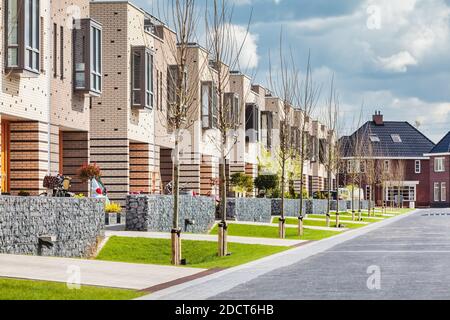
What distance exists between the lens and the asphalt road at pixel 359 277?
13.3m

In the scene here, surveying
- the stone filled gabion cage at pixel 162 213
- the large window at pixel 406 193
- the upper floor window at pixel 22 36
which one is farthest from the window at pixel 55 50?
the large window at pixel 406 193

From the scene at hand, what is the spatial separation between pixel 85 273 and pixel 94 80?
780 inches

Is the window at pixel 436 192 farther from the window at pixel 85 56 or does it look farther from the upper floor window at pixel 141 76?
the window at pixel 85 56

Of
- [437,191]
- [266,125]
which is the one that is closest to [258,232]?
[266,125]

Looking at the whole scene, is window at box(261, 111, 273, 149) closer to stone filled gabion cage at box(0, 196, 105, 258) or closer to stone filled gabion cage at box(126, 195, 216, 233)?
stone filled gabion cage at box(126, 195, 216, 233)

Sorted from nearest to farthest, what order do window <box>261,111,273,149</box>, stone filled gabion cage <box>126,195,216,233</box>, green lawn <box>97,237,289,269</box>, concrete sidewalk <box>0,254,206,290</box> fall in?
concrete sidewalk <box>0,254,206,290</box> → green lawn <box>97,237,289,269</box> → stone filled gabion cage <box>126,195,216,233</box> → window <box>261,111,273,149</box>

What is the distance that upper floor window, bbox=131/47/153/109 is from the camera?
3969 cm

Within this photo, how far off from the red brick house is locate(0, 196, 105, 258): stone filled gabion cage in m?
92.2

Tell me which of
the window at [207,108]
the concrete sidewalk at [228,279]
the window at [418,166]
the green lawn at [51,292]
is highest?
the window at [207,108]

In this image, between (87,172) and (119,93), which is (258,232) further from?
(119,93)

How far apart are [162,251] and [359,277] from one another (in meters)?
9.16

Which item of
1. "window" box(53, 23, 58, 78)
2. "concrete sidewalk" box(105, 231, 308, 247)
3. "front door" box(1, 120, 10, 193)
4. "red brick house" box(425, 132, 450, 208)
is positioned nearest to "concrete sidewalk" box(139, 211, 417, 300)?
"concrete sidewalk" box(105, 231, 308, 247)

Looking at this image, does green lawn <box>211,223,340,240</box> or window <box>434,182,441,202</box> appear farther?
window <box>434,182,441,202</box>

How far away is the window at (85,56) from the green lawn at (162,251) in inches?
422
